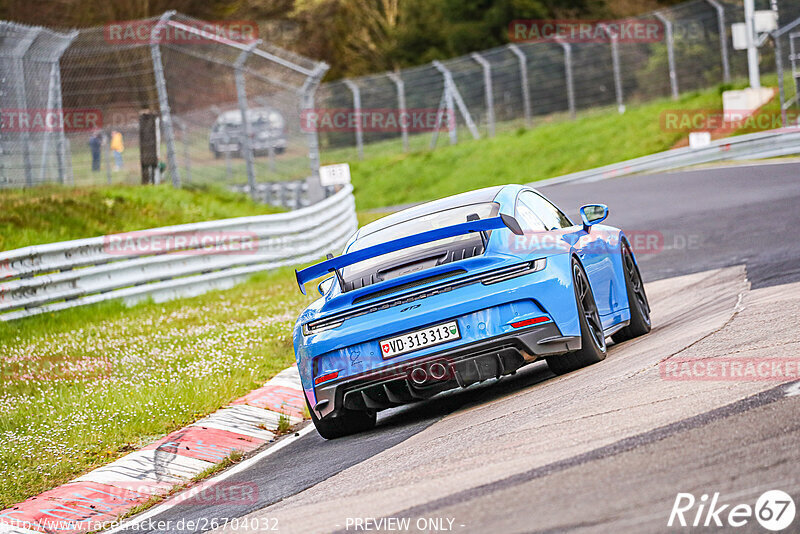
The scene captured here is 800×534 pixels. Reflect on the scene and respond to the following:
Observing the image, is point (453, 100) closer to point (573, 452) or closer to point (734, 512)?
point (573, 452)

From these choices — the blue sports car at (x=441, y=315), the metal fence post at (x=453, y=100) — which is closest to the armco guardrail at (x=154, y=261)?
the blue sports car at (x=441, y=315)

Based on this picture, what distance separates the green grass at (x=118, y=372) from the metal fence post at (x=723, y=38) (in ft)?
69.2

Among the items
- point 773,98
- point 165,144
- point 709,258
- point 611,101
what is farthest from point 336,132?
point 709,258

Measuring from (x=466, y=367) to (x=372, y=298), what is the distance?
0.71 metres

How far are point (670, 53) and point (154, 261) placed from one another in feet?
70.2

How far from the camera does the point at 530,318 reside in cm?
702

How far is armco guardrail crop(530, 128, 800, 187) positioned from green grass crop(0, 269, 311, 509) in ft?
41.3

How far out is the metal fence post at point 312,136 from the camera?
22.0 meters

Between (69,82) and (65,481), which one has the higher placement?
(69,82)

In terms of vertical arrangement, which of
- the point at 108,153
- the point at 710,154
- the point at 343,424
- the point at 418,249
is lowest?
the point at 710,154

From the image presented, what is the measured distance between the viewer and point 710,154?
25859 mm

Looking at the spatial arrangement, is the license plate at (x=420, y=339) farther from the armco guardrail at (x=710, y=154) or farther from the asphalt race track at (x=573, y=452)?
the armco guardrail at (x=710, y=154)

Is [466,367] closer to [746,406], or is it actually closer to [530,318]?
[530,318]

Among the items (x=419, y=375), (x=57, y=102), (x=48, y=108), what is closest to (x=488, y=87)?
(x=57, y=102)
